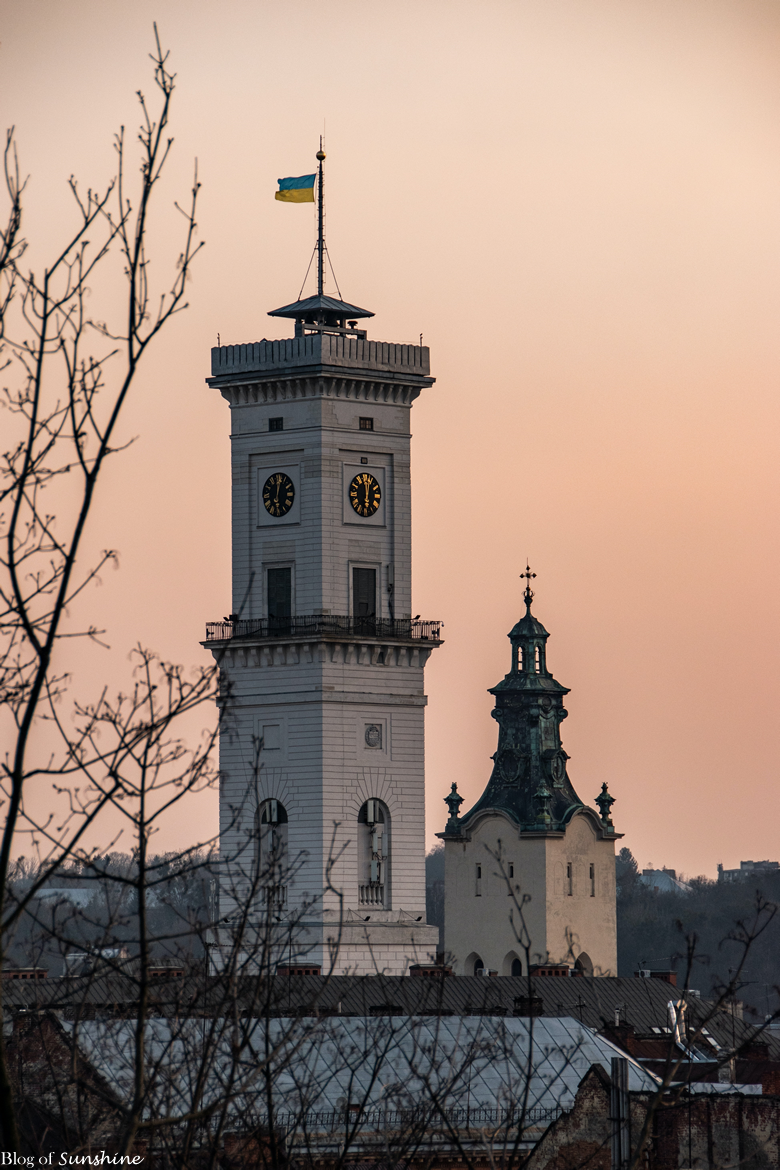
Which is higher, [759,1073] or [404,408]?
[404,408]

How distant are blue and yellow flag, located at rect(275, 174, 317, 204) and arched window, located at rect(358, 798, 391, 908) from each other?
27226mm

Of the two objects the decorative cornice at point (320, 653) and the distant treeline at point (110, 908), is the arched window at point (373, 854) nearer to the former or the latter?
the decorative cornice at point (320, 653)

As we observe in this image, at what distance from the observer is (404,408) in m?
125

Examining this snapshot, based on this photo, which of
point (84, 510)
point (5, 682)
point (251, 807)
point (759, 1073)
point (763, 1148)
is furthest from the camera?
point (251, 807)

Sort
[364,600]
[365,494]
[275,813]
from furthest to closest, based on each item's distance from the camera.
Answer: [365,494] < [364,600] < [275,813]

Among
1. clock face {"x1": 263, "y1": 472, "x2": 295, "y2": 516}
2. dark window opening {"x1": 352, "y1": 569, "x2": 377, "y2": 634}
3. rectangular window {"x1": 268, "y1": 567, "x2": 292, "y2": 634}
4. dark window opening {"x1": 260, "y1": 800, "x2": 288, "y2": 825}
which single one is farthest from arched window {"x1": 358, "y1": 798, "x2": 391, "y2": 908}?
clock face {"x1": 263, "y1": 472, "x2": 295, "y2": 516}

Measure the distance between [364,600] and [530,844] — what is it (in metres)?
37.5

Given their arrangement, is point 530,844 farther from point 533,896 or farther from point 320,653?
A: point 320,653

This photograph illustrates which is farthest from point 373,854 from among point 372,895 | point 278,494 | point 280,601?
point 278,494

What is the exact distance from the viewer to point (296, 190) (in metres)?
121

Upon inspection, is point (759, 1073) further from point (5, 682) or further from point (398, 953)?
point (5, 682)

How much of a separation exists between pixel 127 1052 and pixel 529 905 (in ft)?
303

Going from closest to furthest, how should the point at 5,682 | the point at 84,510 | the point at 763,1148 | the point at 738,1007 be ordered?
1. the point at 84,510
2. the point at 5,682
3. the point at 763,1148
4. the point at 738,1007

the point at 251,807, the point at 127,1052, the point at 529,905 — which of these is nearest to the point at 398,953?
the point at 251,807
